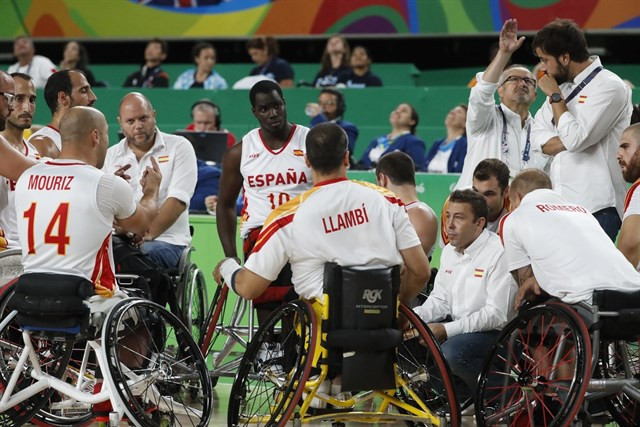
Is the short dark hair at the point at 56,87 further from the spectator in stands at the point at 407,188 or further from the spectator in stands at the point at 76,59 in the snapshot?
the spectator in stands at the point at 76,59

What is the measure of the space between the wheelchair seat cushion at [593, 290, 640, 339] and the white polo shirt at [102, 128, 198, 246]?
2.57 m

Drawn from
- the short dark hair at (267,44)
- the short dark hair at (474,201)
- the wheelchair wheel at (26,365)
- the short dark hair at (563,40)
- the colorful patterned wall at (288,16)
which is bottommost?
the wheelchair wheel at (26,365)

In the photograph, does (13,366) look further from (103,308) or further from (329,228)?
(329,228)

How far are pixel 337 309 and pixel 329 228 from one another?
1.10ft

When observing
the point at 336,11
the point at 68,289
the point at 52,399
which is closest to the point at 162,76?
the point at 336,11

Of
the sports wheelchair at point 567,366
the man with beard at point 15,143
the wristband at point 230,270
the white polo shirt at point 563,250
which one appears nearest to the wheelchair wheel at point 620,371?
the sports wheelchair at point 567,366

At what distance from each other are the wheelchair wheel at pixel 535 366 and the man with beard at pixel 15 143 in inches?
97.8

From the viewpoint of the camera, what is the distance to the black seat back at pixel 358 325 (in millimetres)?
4395

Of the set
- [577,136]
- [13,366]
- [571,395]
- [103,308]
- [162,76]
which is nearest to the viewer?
[571,395]

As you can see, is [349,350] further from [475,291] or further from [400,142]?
[400,142]

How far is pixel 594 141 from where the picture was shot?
550 cm

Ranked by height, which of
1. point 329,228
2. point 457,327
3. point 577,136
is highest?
point 577,136

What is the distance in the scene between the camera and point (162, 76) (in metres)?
11.7

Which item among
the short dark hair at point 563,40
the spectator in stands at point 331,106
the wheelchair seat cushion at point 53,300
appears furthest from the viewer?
the spectator in stands at point 331,106
